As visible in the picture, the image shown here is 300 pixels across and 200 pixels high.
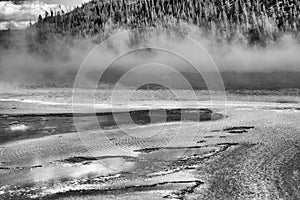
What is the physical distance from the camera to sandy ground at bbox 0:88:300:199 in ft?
44.3

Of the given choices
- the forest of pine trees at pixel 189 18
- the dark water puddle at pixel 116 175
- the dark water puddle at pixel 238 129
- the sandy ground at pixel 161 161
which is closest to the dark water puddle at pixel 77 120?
the sandy ground at pixel 161 161

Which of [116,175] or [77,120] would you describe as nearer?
[116,175]

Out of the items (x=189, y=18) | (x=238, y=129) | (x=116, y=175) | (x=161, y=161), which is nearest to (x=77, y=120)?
(x=238, y=129)

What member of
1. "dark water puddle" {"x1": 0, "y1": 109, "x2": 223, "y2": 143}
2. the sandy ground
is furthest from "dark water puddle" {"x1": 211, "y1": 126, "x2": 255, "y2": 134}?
"dark water puddle" {"x1": 0, "y1": 109, "x2": 223, "y2": 143}

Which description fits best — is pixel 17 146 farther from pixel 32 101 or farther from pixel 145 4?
pixel 145 4

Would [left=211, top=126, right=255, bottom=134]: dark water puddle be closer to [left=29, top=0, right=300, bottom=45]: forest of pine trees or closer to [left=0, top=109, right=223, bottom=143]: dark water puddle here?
[left=0, top=109, right=223, bottom=143]: dark water puddle

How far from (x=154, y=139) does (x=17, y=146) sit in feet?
21.0

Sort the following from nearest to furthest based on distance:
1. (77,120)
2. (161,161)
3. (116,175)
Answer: (116,175) < (161,161) < (77,120)

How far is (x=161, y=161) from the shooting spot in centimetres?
1692

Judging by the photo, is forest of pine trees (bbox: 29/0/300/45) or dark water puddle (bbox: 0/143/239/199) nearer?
dark water puddle (bbox: 0/143/239/199)

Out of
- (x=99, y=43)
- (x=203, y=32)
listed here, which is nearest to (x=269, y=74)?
(x=203, y=32)

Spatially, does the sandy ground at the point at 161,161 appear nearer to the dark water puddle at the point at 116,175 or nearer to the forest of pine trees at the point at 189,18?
the dark water puddle at the point at 116,175

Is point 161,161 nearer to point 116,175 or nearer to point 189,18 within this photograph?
point 116,175

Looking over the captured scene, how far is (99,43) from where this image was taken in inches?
4353
